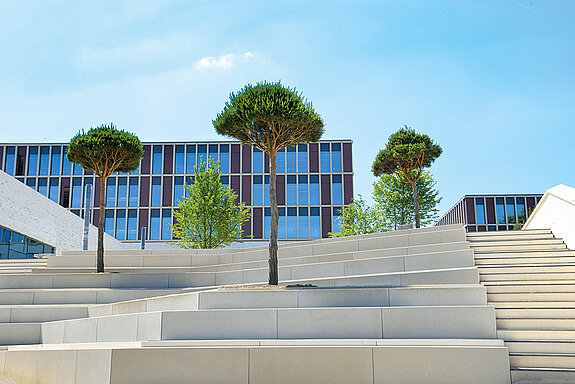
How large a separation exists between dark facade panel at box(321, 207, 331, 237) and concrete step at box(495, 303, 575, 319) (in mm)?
44315

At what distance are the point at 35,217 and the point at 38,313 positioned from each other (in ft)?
50.3

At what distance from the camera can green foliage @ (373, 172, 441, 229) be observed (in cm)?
3284

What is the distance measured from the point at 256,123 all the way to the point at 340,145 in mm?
44067

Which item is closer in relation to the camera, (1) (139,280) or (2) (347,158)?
(1) (139,280)

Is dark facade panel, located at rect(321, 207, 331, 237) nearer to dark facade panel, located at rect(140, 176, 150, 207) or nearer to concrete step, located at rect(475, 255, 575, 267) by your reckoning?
dark facade panel, located at rect(140, 176, 150, 207)

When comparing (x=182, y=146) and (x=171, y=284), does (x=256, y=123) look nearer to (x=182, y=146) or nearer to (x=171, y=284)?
(x=171, y=284)

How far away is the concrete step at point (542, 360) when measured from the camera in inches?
299

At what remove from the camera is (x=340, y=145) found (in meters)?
55.3

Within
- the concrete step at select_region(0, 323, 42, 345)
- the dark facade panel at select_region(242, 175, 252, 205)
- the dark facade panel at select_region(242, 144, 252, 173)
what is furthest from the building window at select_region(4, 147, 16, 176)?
the concrete step at select_region(0, 323, 42, 345)

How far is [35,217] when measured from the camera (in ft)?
85.9

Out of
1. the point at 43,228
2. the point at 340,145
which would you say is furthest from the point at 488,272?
the point at 340,145

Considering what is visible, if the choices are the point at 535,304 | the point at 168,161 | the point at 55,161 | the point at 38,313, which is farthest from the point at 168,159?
the point at 535,304

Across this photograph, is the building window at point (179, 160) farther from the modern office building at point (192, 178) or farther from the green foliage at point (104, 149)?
the green foliage at point (104, 149)

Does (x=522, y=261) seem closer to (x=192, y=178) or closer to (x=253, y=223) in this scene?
(x=253, y=223)
